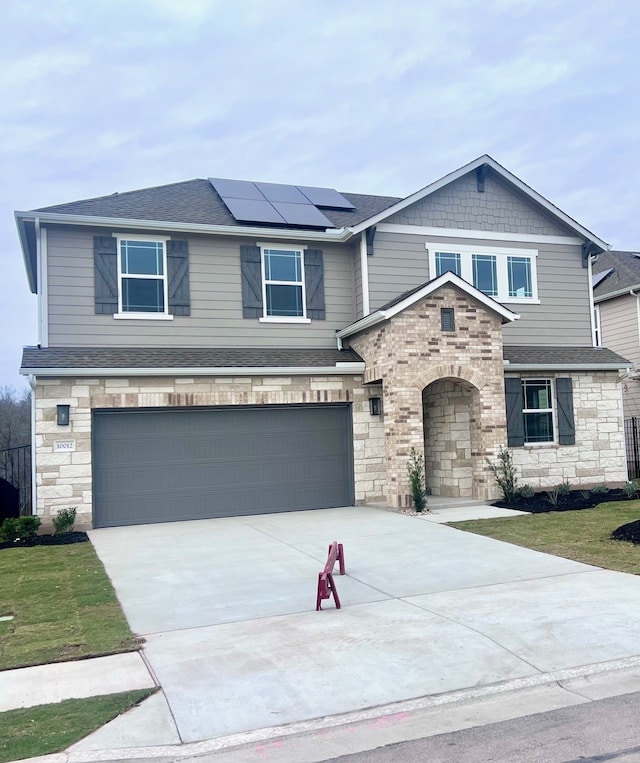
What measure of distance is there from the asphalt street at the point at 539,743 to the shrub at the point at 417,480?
8642 millimetres

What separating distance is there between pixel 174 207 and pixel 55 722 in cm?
1230

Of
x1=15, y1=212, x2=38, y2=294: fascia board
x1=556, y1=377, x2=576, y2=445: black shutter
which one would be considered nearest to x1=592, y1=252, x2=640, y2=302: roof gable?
x1=556, y1=377, x2=576, y2=445: black shutter

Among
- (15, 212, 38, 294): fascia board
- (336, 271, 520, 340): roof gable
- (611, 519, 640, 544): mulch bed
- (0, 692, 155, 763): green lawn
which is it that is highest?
(15, 212, 38, 294): fascia board

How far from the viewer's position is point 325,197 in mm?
17750

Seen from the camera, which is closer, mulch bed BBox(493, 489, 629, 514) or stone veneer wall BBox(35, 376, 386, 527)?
stone veneer wall BBox(35, 376, 386, 527)

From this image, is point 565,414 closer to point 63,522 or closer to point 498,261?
point 498,261

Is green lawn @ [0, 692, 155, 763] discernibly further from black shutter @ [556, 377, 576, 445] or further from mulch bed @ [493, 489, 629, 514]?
black shutter @ [556, 377, 576, 445]

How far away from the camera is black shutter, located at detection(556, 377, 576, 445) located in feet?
51.9

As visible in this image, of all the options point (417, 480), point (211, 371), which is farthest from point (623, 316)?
point (211, 371)

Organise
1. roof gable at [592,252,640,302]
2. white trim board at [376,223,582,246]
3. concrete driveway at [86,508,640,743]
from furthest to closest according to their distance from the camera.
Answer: roof gable at [592,252,640,302]
white trim board at [376,223,582,246]
concrete driveway at [86,508,640,743]

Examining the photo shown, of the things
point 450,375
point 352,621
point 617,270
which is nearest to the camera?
point 352,621

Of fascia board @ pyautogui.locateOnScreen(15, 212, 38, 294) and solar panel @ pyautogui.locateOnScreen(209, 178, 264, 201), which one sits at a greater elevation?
solar panel @ pyautogui.locateOnScreen(209, 178, 264, 201)

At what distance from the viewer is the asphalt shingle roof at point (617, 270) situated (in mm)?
21750

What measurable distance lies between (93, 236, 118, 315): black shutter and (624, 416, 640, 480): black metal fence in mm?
14368
